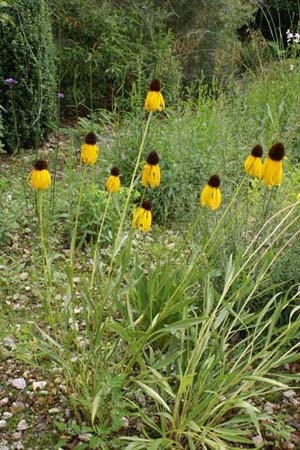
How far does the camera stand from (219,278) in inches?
105

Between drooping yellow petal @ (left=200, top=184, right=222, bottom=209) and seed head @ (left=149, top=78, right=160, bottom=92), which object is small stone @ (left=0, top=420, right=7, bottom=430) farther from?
seed head @ (left=149, top=78, right=160, bottom=92)

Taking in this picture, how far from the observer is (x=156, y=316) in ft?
6.36

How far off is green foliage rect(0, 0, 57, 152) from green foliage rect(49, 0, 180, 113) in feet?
2.73

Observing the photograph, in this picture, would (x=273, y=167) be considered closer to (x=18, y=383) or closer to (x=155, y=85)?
(x=155, y=85)

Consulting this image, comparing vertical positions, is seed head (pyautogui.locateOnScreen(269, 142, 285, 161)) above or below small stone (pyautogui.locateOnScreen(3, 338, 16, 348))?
A: above

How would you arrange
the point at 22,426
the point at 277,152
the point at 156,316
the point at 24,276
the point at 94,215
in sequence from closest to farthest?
1. the point at 277,152
2. the point at 156,316
3. the point at 22,426
4. the point at 24,276
5. the point at 94,215

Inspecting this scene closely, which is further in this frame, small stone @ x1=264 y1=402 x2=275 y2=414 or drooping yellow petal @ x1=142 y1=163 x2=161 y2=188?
small stone @ x1=264 y1=402 x2=275 y2=414

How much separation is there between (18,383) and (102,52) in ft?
14.5

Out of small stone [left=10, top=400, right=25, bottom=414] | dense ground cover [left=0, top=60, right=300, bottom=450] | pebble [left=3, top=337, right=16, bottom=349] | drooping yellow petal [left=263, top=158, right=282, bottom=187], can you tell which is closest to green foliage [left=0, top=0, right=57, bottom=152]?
dense ground cover [left=0, top=60, right=300, bottom=450]

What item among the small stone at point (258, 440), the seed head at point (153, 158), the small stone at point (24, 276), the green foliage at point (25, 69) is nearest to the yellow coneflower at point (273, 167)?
the seed head at point (153, 158)

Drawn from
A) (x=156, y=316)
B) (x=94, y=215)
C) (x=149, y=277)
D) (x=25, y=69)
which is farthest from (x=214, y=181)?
(x=25, y=69)

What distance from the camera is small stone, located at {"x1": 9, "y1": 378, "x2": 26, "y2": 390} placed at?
2.23 metres

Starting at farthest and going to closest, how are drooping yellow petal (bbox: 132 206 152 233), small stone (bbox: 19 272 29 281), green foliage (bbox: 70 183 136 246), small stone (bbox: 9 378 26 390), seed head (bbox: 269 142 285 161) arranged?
green foliage (bbox: 70 183 136 246)
small stone (bbox: 19 272 29 281)
small stone (bbox: 9 378 26 390)
drooping yellow petal (bbox: 132 206 152 233)
seed head (bbox: 269 142 285 161)

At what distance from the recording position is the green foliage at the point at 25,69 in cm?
466
